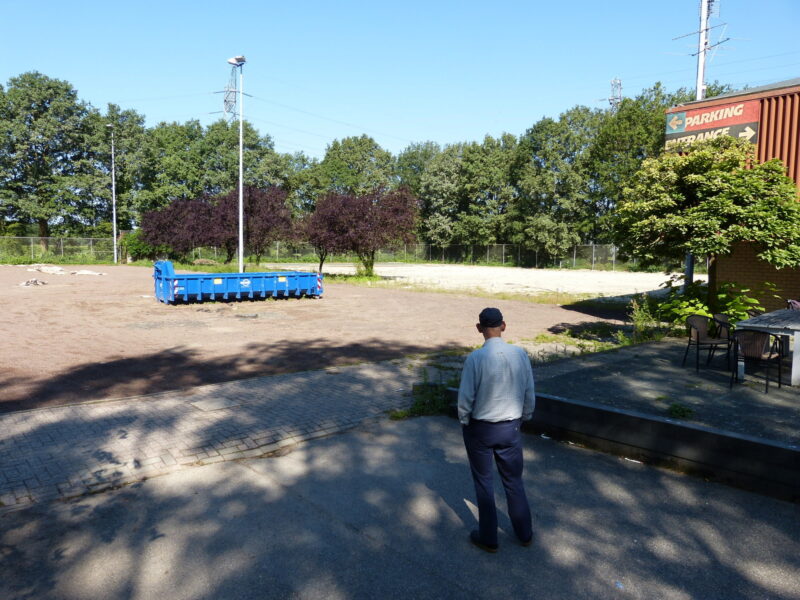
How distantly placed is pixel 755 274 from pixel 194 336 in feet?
42.3

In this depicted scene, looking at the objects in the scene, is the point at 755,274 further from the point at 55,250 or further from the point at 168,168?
the point at 168,168

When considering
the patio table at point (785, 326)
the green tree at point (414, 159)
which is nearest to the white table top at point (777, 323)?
the patio table at point (785, 326)

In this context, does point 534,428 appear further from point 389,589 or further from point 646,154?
point 646,154

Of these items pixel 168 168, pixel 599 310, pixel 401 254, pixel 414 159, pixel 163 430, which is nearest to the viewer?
pixel 163 430

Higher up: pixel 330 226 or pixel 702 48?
pixel 702 48

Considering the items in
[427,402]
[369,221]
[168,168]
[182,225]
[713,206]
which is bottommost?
[427,402]

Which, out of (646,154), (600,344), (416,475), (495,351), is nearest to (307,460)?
(416,475)

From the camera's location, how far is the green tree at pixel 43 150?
56.2 metres

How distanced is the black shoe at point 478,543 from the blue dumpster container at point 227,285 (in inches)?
669

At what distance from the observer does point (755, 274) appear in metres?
12.6

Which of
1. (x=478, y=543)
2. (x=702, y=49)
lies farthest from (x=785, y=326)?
(x=702, y=49)

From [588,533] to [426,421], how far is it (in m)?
2.74

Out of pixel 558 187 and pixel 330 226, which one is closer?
pixel 330 226

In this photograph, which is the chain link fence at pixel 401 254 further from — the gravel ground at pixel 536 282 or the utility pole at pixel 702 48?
the utility pole at pixel 702 48
